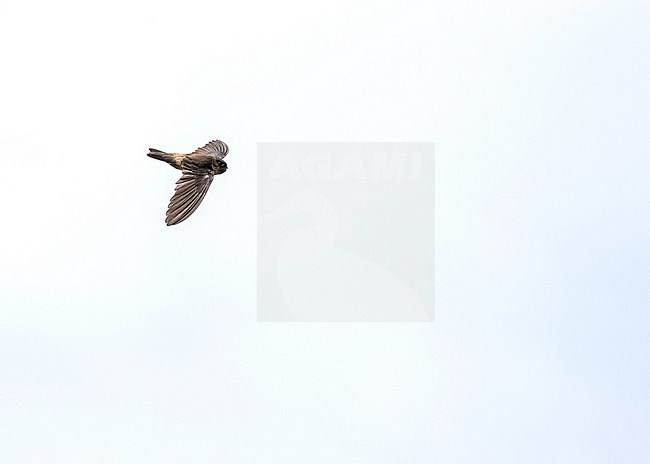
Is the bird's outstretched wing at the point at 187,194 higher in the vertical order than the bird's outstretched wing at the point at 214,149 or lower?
lower

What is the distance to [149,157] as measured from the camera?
3947cm

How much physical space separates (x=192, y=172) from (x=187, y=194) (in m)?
1.44

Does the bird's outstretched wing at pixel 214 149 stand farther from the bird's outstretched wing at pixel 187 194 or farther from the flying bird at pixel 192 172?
the bird's outstretched wing at pixel 187 194

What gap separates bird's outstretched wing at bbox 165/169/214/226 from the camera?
36.0 meters

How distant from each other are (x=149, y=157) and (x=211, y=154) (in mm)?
2387

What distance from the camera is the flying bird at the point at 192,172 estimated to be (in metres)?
36.3

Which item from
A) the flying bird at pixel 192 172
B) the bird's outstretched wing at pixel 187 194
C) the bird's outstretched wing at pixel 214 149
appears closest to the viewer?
the bird's outstretched wing at pixel 187 194

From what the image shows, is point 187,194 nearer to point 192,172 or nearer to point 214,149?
point 192,172

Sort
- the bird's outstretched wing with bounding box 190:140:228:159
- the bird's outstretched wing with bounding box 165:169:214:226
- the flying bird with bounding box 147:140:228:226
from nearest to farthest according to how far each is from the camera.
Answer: the bird's outstretched wing with bounding box 165:169:214:226
the flying bird with bounding box 147:140:228:226
the bird's outstretched wing with bounding box 190:140:228:159

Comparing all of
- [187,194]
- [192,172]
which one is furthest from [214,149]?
[187,194]

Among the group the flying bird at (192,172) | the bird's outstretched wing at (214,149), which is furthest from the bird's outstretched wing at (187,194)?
the bird's outstretched wing at (214,149)

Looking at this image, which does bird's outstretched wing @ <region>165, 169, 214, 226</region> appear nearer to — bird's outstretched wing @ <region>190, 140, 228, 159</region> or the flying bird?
the flying bird

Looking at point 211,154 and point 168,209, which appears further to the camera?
point 211,154

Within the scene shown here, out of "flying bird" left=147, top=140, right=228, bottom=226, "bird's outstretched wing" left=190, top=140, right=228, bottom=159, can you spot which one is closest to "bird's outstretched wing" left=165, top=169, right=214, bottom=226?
"flying bird" left=147, top=140, right=228, bottom=226
